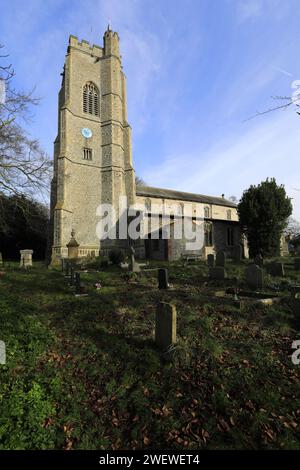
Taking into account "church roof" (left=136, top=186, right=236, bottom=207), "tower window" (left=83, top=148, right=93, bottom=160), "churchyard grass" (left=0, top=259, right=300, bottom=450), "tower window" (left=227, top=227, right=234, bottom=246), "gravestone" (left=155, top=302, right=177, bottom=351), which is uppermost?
"tower window" (left=83, top=148, right=93, bottom=160)

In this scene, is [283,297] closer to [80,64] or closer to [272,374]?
[272,374]

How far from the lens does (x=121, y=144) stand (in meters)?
26.7

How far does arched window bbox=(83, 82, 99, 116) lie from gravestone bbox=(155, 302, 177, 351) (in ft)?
86.5

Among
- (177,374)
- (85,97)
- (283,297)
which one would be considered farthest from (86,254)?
(177,374)

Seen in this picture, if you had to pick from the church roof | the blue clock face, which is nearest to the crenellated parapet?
the blue clock face

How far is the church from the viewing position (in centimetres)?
2309

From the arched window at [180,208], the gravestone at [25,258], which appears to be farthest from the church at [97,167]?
the arched window at [180,208]

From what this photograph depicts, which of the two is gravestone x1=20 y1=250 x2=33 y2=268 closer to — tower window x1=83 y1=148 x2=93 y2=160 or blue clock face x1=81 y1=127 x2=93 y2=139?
tower window x1=83 y1=148 x2=93 y2=160

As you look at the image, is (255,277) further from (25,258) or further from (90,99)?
(90,99)

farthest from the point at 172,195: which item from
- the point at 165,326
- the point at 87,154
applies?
the point at 165,326

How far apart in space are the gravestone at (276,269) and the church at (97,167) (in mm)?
10073

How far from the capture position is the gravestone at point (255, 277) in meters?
9.35

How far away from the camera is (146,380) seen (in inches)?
168

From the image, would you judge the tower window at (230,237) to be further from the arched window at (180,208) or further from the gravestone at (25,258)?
the gravestone at (25,258)
